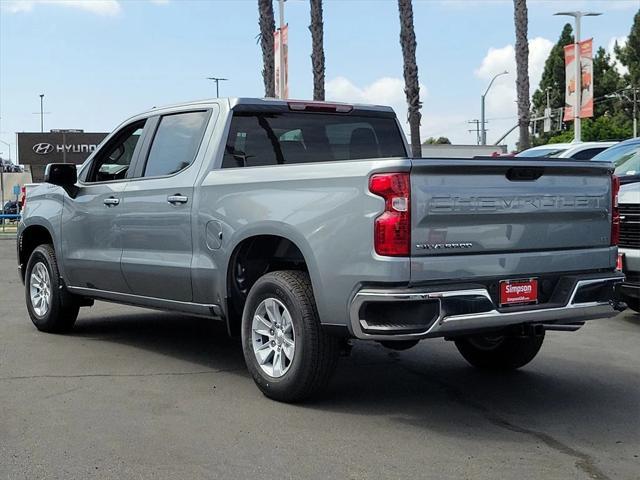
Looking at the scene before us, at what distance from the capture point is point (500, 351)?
6961 mm

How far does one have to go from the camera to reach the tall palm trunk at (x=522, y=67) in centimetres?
2520

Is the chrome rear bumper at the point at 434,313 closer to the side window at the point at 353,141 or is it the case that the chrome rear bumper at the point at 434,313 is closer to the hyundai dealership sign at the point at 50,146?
the side window at the point at 353,141

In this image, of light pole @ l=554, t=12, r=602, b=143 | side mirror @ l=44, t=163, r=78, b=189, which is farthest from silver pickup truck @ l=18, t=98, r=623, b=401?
light pole @ l=554, t=12, r=602, b=143

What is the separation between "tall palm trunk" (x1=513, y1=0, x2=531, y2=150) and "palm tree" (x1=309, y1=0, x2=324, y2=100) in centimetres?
552

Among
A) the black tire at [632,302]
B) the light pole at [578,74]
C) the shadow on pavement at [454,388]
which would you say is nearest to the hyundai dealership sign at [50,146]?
the light pole at [578,74]

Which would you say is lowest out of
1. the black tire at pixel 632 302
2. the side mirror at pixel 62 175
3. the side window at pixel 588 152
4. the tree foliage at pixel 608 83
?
the black tire at pixel 632 302

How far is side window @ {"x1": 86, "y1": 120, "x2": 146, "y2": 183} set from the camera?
784 centimetres

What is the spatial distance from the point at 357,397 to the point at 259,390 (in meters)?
0.69

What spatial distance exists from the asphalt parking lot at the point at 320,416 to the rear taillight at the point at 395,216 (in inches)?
42.8

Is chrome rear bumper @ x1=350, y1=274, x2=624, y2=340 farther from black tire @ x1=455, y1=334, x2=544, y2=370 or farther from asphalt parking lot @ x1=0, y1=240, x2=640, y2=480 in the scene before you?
black tire @ x1=455, y1=334, x2=544, y2=370

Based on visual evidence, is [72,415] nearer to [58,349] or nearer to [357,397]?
[357,397]

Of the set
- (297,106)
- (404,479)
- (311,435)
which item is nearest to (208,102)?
(297,106)

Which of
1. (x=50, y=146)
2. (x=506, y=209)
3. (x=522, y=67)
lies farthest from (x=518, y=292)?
(x=50, y=146)

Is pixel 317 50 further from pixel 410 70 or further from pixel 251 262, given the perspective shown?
pixel 251 262
